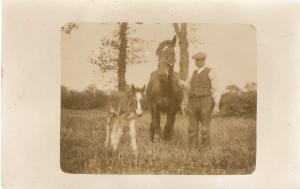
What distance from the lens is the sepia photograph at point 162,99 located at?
81 centimetres

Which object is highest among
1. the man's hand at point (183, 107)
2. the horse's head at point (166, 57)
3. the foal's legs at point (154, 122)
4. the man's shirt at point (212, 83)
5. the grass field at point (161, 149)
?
the horse's head at point (166, 57)

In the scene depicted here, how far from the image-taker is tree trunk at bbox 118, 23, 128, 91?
81 centimetres

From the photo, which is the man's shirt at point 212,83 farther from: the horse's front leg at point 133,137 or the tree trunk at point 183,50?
the horse's front leg at point 133,137

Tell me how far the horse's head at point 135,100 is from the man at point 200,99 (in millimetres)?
83

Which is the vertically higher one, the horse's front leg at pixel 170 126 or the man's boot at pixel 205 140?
the horse's front leg at pixel 170 126

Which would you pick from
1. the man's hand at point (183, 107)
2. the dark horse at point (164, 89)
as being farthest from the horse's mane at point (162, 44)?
the man's hand at point (183, 107)

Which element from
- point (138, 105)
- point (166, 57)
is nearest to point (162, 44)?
point (166, 57)

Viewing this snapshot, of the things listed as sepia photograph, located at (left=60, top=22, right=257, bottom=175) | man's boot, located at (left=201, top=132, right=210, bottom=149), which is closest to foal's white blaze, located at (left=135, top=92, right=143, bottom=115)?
sepia photograph, located at (left=60, top=22, right=257, bottom=175)

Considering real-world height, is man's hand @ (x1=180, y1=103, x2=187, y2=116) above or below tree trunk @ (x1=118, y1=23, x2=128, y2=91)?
below

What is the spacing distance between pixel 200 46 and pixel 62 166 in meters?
0.36

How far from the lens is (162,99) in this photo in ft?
2.66

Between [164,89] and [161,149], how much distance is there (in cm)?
12

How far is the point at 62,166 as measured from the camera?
82 cm

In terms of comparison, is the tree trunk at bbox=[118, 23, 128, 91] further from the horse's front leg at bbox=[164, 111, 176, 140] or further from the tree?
the horse's front leg at bbox=[164, 111, 176, 140]
